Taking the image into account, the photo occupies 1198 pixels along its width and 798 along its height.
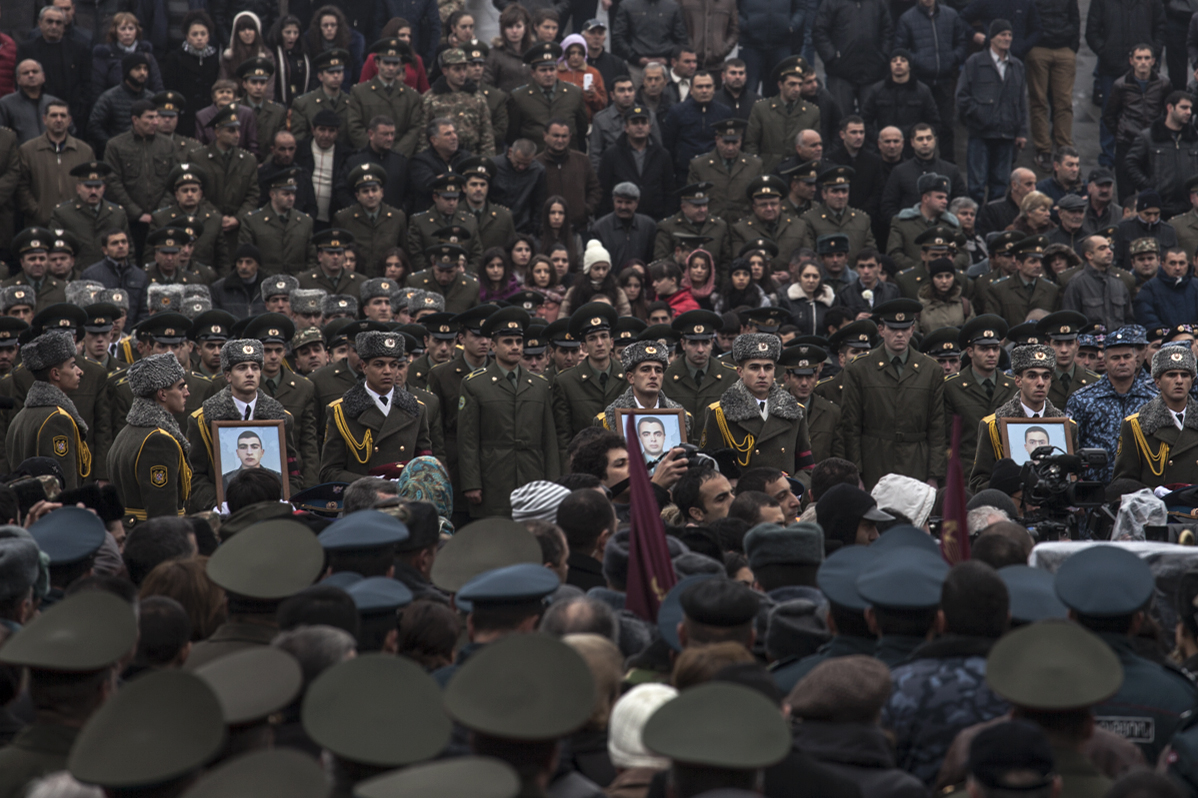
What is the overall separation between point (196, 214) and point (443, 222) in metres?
2.61

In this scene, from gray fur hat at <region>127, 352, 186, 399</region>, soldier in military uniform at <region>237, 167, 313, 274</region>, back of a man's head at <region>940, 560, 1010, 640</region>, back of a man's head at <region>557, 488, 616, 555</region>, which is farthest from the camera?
soldier in military uniform at <region>237, 167, 313, 274</region>

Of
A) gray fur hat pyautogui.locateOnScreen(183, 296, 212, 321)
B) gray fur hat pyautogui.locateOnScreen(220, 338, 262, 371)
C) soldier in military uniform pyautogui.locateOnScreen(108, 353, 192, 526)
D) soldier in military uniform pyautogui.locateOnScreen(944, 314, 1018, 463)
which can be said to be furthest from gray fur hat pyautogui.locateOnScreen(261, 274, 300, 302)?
soldier in military uniform pyautogui.locateOnScreen(944, 314, 1018, 463)

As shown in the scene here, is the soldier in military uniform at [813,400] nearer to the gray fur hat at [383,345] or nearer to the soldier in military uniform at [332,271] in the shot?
the gray fur hat at [383,345]

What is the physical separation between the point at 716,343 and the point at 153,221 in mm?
6094

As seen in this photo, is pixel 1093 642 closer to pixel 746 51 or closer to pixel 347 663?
pixel 347 663

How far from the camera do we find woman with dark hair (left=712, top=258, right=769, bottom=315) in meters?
14.5

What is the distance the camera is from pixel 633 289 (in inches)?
576

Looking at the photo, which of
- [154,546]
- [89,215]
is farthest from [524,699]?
[89,215]

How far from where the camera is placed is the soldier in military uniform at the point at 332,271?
47.9 ft

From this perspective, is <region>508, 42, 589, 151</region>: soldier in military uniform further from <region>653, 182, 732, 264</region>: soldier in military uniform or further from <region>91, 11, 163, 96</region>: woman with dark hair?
<region>91, 11, 163, 96</region>: woman with dark hair

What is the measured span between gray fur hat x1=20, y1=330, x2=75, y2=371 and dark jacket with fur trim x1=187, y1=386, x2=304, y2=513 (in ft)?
3.22

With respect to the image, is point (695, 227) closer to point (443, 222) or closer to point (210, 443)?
point (443, 222)

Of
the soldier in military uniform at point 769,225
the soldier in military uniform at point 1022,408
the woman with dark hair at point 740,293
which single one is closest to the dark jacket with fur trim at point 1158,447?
the soldier in military uniform at point 1022,408

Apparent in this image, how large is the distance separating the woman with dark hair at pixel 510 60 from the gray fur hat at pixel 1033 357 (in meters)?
8.87
